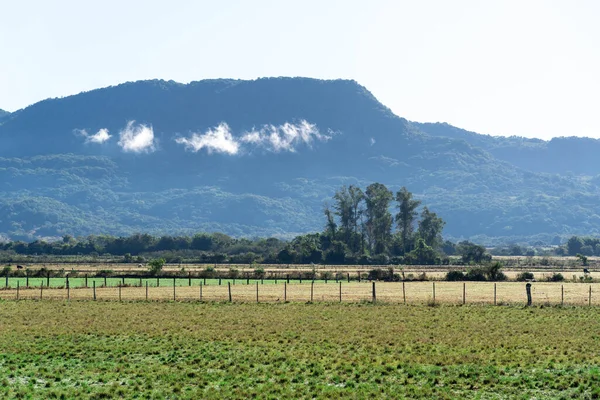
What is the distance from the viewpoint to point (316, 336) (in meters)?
36.4

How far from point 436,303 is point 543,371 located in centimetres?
2497

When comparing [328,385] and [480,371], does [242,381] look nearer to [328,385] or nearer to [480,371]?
[328,385]

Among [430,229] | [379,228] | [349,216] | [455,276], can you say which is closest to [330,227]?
[349,216]

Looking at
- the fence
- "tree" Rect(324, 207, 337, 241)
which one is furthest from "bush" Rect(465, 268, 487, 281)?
"tree" Rect(324, 207, 337, 241)

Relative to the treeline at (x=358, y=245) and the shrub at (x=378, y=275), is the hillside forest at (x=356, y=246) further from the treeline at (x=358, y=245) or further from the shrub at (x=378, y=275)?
the shrub at (x=378, y=275)

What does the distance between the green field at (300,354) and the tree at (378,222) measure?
11198 centimetres

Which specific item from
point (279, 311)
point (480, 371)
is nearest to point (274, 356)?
point (480, 371)

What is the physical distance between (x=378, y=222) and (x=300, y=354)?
133 metres

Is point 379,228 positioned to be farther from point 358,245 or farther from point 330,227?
point 330,227

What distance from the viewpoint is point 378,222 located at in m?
164

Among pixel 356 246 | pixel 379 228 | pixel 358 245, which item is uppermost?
pixel 379 228

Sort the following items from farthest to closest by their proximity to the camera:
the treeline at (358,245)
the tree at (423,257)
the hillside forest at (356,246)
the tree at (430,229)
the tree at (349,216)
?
the tree at (430,229) < the tree at (349,216) < the treeline at (358,245) < the hillside forest at (356,246) < the tree at (423,257)

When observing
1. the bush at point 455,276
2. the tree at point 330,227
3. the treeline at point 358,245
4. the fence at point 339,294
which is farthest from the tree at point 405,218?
the fence at point 339,294

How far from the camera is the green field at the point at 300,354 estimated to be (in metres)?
25.5
